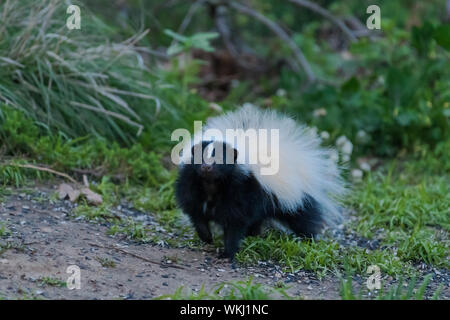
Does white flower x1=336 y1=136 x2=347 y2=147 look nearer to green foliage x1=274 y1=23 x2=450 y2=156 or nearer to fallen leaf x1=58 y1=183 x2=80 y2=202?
green foliage x1=274 y1=23 x2=450 y2=156

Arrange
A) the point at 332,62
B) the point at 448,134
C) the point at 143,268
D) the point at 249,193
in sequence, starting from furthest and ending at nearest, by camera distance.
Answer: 1. the point at 332,62
2. the point at 448,134
3. the point at 249,193
4. the point at 143,268

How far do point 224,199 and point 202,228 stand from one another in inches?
14.7

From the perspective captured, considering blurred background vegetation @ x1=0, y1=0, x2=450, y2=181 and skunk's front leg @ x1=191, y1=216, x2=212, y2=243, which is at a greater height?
blurred background vegetation @ x1=0, y1=0, x2=450, y2=181

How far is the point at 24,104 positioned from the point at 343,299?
383 cm

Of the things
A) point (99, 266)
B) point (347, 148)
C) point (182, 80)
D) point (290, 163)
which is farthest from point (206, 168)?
point (182, 80)

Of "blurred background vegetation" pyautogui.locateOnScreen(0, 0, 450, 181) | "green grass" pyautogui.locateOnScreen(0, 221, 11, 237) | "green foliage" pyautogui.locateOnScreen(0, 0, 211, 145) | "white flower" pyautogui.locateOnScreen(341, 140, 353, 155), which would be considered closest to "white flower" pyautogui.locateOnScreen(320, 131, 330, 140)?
"blurred background vegetation" pyautogui.locateOnScreen(0, 0, 450, 181)

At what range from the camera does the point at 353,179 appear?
7188mm

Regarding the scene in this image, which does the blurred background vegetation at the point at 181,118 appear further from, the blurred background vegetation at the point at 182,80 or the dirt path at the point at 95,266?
the dirt path at the point at 95,266

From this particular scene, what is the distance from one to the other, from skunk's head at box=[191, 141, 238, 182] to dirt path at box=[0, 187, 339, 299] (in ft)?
2.13

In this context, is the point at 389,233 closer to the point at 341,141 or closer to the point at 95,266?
the point at 341,141

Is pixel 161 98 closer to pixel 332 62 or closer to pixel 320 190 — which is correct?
pixel 320 190

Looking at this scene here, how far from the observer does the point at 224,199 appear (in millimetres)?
4691

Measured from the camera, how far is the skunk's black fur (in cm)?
463
